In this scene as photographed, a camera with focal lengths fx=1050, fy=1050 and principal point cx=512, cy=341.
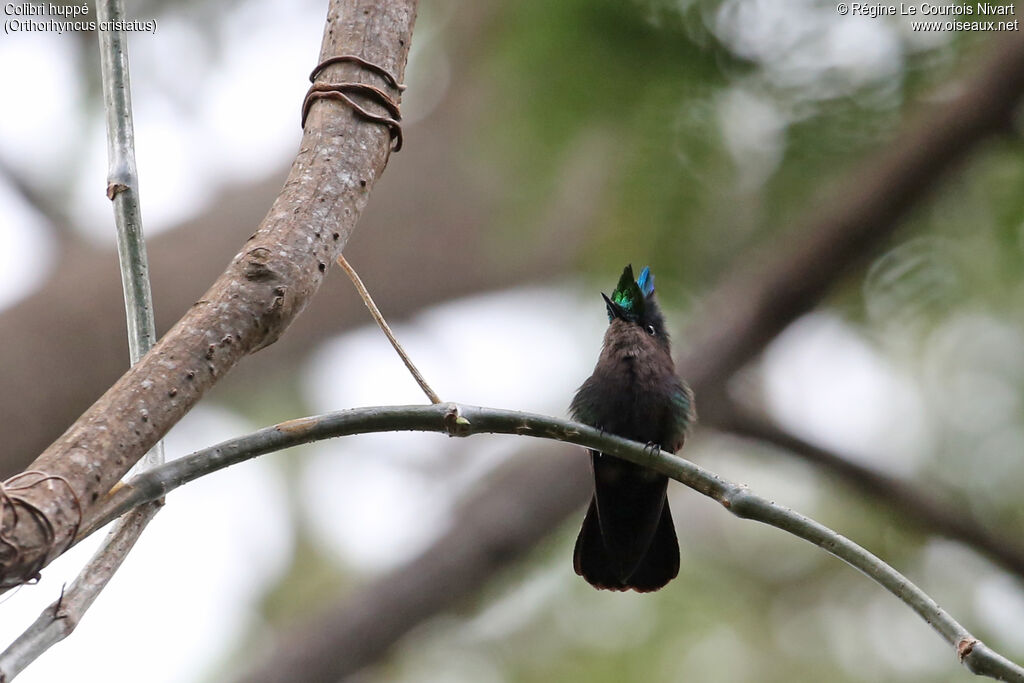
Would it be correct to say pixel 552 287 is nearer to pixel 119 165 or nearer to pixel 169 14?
pixel 169 14

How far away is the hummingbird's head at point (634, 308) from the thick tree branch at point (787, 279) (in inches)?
48.1

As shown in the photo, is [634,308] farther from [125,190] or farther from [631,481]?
[125,190]

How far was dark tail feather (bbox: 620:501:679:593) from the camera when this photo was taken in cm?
274

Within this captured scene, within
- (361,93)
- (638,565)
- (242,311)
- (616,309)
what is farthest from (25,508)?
(616,309)

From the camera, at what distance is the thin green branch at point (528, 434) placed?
1521 millimetres

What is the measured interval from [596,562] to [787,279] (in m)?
1.83

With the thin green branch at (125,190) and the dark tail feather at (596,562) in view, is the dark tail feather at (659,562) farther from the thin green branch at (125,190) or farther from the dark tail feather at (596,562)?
the thin green branch at (125,190)

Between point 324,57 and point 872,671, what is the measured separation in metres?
4.64

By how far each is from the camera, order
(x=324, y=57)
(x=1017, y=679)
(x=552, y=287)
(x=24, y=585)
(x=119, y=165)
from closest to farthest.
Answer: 1. (x=24, y=585)
2. (x=1017, y=679)
3. (x=119, y=165)
4. (x=324, y=57)
5. (x=552, y=287)

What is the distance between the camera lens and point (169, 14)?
6109 millimetres

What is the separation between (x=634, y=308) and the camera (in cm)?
295

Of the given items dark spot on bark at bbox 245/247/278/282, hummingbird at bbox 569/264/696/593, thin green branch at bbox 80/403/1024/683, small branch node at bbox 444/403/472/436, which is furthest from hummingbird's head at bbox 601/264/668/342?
dark spot on bark at bbox 245/247/278/282

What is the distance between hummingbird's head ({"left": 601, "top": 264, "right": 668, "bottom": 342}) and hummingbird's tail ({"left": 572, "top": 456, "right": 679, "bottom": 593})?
0.45 metres

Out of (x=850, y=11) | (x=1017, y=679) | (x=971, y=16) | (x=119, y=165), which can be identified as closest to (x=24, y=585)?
(x=119, y=165)
